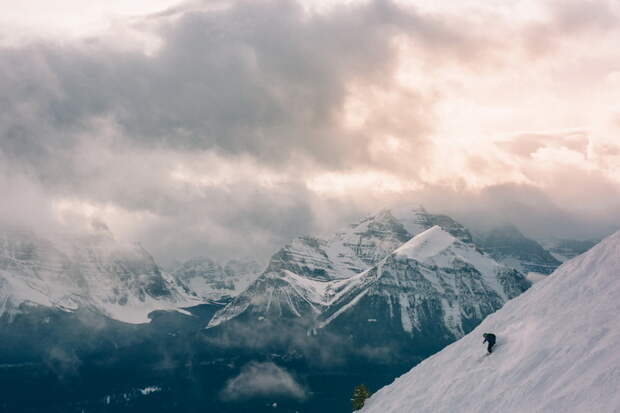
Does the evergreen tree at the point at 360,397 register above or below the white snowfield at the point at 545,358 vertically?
above

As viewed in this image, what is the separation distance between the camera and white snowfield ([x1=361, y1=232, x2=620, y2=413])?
5303cm

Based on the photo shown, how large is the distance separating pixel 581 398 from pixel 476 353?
21.8 meters

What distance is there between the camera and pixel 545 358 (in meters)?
60.3

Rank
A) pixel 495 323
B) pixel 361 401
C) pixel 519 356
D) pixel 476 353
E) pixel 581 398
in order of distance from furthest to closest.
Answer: pixel 361 401
pixel 495 323
pixel 476 353
pixel 519 356
pixel 581 398

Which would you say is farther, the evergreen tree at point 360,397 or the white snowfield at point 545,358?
the evergreen tree at point 360,397

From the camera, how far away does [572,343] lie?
5947 cm

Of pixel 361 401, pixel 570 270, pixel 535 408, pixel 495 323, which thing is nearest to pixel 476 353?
pixel 495 323

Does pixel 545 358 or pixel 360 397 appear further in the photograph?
pixel 360 397

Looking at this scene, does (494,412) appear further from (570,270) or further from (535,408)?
(570,270)

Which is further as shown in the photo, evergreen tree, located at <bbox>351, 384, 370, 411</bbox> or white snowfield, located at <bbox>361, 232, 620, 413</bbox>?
evergreen tree, located at <bbox>351, 384, 370, 411</bbox>

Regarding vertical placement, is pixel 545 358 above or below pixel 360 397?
below

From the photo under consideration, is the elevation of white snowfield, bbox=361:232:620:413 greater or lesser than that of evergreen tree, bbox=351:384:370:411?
lesser

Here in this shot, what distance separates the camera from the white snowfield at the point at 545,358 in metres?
53.0

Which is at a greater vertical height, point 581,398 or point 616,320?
point 616,320
